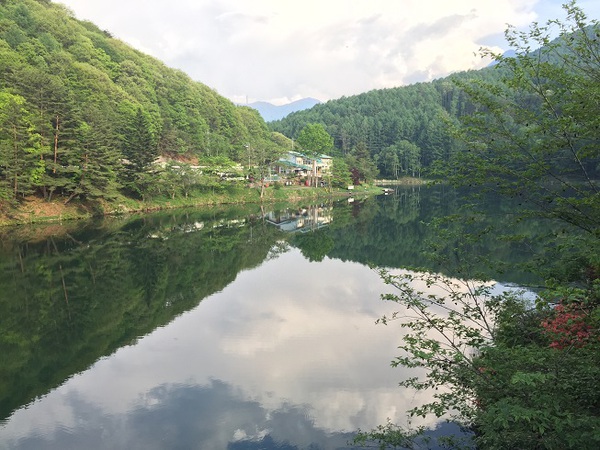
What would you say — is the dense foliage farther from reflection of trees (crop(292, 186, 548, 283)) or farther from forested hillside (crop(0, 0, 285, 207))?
forested hillside (crop(0, 0, 285, 207))

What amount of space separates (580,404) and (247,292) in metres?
17.5

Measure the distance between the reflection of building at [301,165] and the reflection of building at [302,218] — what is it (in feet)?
72.9

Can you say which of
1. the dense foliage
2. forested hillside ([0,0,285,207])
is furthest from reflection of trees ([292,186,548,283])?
forested hillside ([0,0,285,207])

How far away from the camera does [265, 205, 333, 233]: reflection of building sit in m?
43.8

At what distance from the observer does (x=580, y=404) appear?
231 inches

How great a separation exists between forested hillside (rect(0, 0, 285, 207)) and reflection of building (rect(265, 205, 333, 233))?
14.9m

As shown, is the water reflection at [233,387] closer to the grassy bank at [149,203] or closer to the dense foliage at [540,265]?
the dense foliage at [540,265]

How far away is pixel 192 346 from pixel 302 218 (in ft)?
119

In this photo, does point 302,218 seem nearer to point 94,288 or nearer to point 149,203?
point 149,203

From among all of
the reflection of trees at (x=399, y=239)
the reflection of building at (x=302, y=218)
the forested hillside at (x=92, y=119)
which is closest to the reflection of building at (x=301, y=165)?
the forested hillside at (x=92, y=119)

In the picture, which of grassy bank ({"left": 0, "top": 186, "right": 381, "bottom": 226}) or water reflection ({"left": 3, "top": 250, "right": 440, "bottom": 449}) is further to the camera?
grassy bank ({"left": 0, "top": 186, "right": 381, "bottom": 226})

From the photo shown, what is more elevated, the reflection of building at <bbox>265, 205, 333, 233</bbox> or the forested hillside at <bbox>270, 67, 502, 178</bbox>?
the forested hillside at <bbox>270, 67, 502, 178</bbox>

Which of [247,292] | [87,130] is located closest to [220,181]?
[87,130]

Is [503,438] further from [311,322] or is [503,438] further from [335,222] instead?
[335,222]
